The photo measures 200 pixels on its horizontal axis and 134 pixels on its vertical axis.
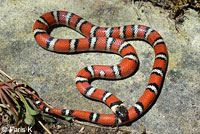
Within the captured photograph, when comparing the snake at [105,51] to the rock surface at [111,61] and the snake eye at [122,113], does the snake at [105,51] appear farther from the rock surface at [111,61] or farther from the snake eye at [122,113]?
the rock surface at [111,61]

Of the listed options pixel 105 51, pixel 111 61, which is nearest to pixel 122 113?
pixel 111 61

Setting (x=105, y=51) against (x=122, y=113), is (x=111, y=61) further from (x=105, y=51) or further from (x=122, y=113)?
(x=122, y=113)

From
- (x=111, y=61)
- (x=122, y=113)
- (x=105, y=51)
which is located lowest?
(x=122, y=113)

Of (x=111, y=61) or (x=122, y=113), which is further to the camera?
(x=111, y=61)

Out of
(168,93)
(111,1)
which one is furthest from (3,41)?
(168,93)

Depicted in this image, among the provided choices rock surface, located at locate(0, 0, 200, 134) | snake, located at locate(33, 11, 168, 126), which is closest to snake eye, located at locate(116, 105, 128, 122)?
snake, located at locate(33, 11, 168, 126)

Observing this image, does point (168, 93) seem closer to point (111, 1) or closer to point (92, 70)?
point (92, 70)

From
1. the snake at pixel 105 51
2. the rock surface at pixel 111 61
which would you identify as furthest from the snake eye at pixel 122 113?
the rock surface at pixel 111 61
